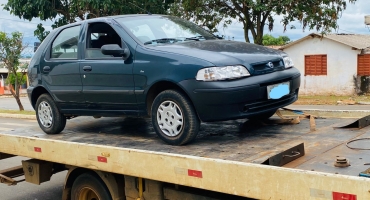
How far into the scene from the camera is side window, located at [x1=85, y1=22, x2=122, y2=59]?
16.5 ft

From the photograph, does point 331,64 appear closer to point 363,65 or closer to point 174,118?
point 363,65

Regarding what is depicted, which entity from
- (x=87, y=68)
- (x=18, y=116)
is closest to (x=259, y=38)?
(x=18, y=116)

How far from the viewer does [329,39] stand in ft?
79.0

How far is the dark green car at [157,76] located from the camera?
405cm

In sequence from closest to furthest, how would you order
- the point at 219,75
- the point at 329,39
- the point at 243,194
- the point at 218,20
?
the point at 243,194
the point at 219,75
the point at 218,20
the point at 329,39

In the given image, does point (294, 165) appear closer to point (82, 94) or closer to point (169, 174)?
point (169, 174)

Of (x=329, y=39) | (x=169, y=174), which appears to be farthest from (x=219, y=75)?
(x=329, y=39)

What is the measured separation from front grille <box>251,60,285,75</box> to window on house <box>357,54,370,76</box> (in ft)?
67.4

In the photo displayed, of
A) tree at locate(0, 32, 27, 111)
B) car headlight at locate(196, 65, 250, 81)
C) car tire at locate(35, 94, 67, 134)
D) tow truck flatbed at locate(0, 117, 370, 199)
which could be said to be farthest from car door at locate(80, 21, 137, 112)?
tree at locate(0, 32, 27, 111)

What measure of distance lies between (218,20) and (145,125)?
1222cm

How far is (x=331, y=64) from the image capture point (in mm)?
24281

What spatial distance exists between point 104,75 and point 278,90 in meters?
1.84

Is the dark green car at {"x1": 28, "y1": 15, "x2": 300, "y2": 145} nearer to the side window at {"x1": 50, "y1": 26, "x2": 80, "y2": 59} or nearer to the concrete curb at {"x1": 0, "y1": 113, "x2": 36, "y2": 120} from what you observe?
the side window at {"x1": 50, "y1": 26, "x2": 80, "y2": 59}

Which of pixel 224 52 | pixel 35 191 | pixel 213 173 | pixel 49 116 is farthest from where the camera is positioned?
pixel 35 191
